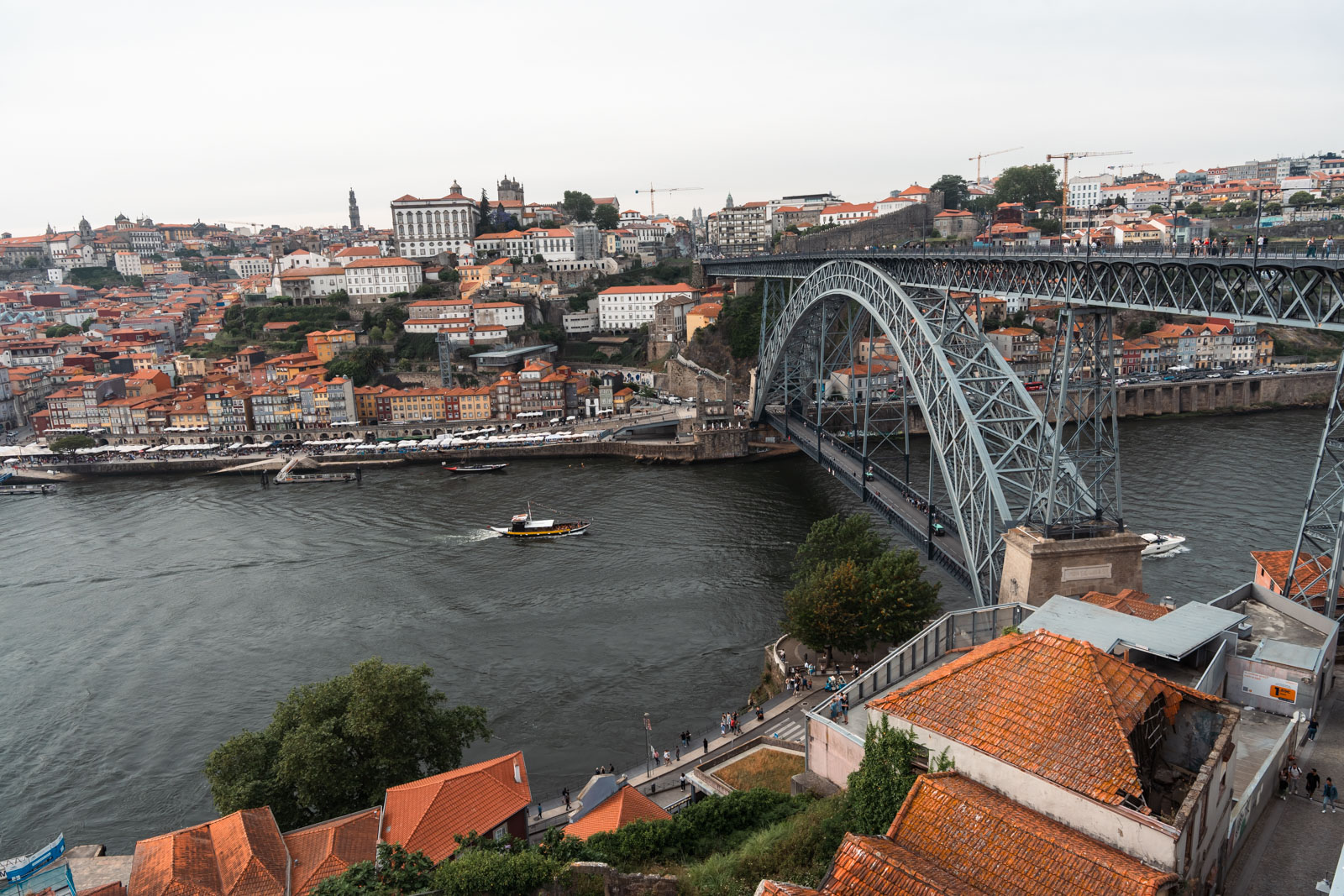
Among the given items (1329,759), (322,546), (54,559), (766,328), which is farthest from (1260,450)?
(54,559)

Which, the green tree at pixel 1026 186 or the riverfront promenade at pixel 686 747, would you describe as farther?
the green tree at pixel 1026 186

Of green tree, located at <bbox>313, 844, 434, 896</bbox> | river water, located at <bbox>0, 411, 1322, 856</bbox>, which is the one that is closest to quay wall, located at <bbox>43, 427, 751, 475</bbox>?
river water, located at <bbox>0, 411, 1322, 856</bbox>

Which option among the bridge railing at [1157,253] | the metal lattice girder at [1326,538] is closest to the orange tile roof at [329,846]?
the metal lattice girder at [1326,538]

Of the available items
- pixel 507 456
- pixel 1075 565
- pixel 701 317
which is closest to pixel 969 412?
pixel 1075 565

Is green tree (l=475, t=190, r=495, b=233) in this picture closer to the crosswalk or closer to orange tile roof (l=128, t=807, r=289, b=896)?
the crosswalk

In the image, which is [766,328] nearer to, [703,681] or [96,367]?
[703,681]

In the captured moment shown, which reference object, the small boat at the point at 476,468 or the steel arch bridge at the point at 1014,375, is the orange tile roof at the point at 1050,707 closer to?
the steel arch bridge at the point at 1014,375

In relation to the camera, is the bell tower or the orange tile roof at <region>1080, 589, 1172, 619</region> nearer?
the orange tile roof at <region>1080, 589, 1172, 619</region>
